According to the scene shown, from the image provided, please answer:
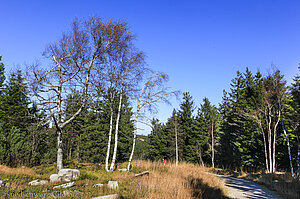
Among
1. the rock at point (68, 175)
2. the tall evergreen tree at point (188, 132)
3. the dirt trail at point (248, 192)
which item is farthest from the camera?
the tall evergreen tree at point (188, 132)

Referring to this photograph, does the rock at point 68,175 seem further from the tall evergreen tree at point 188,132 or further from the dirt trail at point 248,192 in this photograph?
the tall evergreen tree at point 188,132

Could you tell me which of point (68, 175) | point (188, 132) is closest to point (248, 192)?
point (68, 175)

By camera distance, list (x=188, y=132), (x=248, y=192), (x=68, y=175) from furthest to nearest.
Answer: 1. (x=188, y=132)
2. (x=248, y=192)
3. (x=68, y=175)

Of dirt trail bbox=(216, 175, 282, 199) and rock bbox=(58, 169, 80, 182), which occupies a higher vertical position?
rock bbox=(58, 169, 80, 182)

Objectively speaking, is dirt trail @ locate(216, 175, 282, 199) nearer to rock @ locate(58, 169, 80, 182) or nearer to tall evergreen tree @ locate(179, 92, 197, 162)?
rock @ locate(58, 169, 80, 182)

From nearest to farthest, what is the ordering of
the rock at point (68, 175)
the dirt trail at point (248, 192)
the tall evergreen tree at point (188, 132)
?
the dirt trail at point (248, 192)
the rock at point (68, 175)
the tall evergreen tree at point (188, 132)

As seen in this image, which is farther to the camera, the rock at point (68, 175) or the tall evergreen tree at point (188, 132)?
the tall evergreen tree at point (188, 132)

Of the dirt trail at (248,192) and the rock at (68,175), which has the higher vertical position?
the rock at (68,175)

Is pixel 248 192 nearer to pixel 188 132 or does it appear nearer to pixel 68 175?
pixel 68 175

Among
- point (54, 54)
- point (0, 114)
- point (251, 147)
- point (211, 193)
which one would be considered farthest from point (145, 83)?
point (251, 147)

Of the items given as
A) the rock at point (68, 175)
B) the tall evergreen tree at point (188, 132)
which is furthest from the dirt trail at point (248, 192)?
the tall evergreen tree at point (188, 132)

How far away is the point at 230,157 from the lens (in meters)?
33.6

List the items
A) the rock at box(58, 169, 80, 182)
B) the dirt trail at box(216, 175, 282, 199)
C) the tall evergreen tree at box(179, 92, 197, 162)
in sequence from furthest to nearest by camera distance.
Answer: the tall evergreen tree at box(179, 92, 197, 162) < the rock at box(58, 169, 80, 182) < the dirt trail at box(216, 175, 282, 199)

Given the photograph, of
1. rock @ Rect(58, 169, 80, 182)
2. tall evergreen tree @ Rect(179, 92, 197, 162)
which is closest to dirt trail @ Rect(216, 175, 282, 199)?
rock @ Rect(58, 169, 80, 182)
